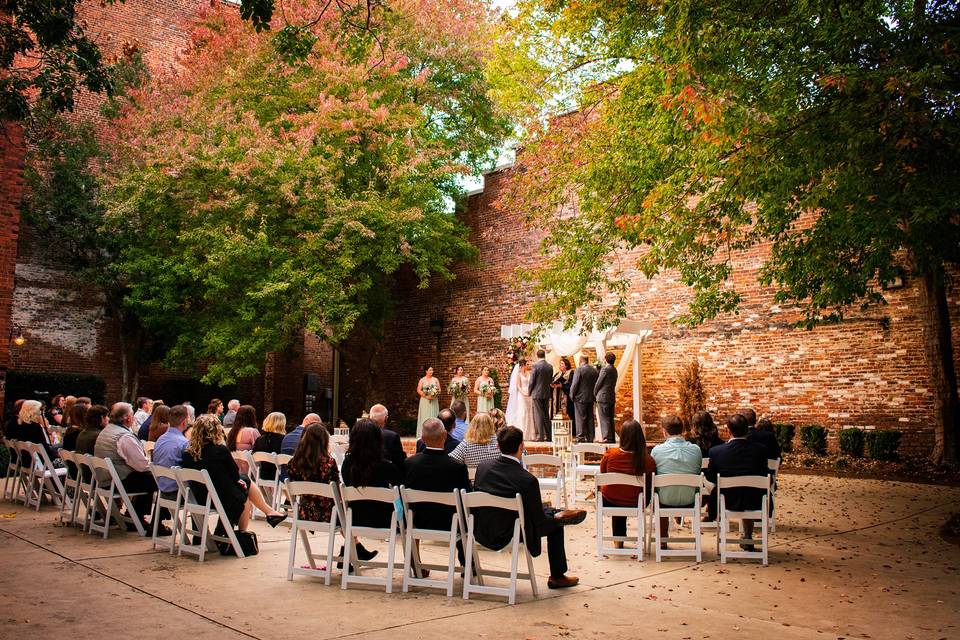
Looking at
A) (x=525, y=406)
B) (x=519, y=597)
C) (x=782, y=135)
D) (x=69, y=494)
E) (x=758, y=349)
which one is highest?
(x=782, y=135)

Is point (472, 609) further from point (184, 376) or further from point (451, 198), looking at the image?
point (184, 376)

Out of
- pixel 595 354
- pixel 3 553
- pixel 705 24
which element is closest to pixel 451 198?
pixel 595 354

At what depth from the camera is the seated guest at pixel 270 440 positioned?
8.55m

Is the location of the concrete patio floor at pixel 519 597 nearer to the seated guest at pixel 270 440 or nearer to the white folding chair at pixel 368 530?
the white folding chair at pixel 368 530

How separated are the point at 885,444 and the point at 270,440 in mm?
9496

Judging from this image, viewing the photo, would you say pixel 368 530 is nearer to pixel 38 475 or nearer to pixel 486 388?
pixel 38 475

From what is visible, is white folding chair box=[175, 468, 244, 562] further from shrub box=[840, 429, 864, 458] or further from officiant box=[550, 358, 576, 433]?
shrub box=[840, 429, 864, 458]

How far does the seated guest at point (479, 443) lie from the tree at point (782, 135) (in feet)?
9.92

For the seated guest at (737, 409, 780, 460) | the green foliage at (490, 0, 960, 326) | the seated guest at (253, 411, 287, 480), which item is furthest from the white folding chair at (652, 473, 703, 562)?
the seated guest at (253, 411, 287, 480)

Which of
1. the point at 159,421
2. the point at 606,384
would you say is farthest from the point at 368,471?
the point at 606,384

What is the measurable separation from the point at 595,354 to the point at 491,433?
1001 centimetres

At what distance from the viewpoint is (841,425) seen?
1260 cm

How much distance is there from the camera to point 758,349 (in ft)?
44.9

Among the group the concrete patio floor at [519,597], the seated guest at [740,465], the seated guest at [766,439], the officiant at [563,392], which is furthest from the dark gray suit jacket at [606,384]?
the seated guest at [740,465]
